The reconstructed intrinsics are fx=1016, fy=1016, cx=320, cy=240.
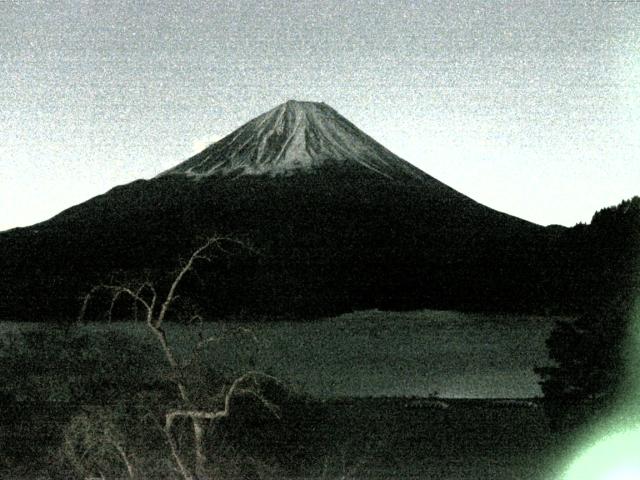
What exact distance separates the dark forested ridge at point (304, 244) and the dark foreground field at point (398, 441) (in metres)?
9.88

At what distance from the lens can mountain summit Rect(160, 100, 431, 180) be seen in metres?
66.2

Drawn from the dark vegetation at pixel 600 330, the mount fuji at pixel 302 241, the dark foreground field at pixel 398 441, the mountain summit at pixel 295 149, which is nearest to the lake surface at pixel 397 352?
the mount fuji at pixel 302 241

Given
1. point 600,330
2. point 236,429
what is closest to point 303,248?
point 236,429

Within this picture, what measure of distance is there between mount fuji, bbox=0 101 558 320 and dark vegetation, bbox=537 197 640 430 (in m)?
17.3

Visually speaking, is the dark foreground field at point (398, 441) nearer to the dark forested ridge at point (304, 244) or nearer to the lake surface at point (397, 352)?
the lake surface at point (397, 352)

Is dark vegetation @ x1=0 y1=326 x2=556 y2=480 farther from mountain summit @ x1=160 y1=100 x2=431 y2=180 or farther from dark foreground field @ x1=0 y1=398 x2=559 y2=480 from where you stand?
mountain summit @ x1=160 y1=100 x2=431 y2=180

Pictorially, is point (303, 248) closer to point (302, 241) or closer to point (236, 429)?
point (302, 241)

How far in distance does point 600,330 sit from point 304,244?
3445cm

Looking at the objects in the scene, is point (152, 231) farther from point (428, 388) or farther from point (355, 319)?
point (428, 388)

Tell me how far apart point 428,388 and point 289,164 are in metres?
33.9

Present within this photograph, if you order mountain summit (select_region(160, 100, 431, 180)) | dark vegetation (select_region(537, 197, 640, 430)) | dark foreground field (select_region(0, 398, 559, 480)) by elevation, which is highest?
mountain summit (select_region(160, 100, 431, 180))

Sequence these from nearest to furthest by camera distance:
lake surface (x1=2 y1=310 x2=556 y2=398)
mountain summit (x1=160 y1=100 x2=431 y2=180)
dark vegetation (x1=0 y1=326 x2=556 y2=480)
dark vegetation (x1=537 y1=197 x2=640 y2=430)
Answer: dark vegetation (x1=0 y1=326 x2=556 y2=480) < dark vegetation (x1=537 y1=197 x2=640 y2=430) < lake surface (x1=2 y1=310 x2=556 y2=398) < mountain summit (x1=160 y1=100 x2=431 y2=180)

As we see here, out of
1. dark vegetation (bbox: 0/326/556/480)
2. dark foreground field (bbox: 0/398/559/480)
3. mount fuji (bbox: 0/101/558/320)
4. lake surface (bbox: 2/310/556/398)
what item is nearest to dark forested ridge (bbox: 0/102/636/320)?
mount fuji (bbox: 0/101/558/320)

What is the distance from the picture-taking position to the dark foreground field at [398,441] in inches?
738
